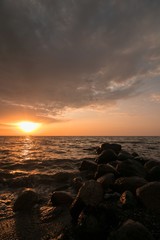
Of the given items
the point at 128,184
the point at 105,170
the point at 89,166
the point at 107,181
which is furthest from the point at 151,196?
the point at 89,166

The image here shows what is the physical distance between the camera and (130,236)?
364cm

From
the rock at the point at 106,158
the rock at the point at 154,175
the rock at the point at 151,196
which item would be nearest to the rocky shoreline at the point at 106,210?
the rock at the point at 151,196

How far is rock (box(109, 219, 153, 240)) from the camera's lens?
364 centimetres

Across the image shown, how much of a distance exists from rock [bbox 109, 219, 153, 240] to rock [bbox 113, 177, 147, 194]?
2.86 m

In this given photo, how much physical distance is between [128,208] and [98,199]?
0.88 meters

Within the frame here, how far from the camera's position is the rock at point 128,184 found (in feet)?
21.8

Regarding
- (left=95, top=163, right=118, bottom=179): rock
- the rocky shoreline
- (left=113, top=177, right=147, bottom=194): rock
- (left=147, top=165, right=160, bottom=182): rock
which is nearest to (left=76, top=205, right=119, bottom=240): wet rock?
the rocky shoreline

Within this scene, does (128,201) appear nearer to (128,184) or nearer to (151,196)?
(151,196)

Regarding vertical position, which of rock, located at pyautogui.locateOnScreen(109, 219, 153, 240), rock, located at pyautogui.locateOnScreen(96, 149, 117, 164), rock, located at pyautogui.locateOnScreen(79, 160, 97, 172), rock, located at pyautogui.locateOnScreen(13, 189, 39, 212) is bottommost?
rock, located at pyautogui.locateOnScreen(13, 189, 39, 212)

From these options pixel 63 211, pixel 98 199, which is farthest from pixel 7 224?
pixel 98 199

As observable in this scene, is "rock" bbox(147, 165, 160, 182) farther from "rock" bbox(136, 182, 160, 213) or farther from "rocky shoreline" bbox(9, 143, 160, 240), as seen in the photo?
"rock" bbox(136, 182, 160, 213)

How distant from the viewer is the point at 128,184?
680 cm

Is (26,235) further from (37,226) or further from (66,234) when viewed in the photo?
(66,234)

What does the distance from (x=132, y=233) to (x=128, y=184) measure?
3.20 metres
